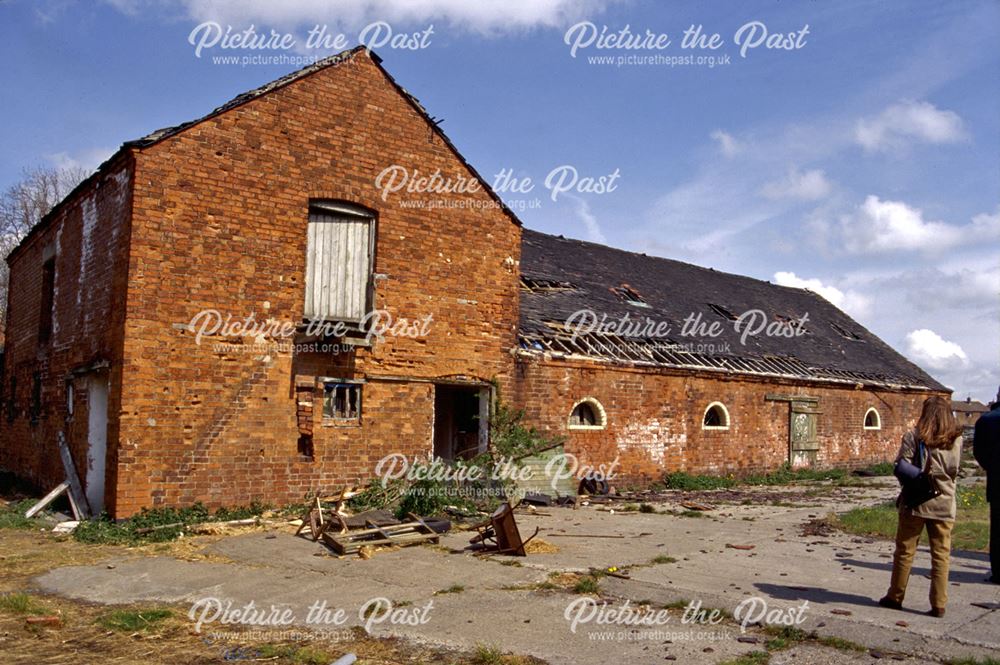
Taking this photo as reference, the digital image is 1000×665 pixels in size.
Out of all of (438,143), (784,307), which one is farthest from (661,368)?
(784,307)

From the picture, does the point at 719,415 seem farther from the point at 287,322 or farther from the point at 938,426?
the point at 938,426

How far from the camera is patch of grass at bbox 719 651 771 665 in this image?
5609 mm

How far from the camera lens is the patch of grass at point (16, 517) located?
12.0m

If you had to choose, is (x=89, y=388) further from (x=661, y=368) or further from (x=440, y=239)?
(x=661, y=368)

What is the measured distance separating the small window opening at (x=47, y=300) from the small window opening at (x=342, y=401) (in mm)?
7096

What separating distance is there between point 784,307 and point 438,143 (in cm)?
2004

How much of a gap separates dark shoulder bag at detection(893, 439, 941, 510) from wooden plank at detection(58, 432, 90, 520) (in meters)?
11.1

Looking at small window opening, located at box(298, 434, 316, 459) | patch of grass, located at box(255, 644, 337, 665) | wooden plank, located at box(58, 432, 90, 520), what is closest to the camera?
patch of grass, located at box(255, 644, 337, 665)

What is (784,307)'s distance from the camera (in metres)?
30.5


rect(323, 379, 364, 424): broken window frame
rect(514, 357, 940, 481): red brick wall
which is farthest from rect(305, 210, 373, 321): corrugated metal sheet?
rect(514, 357, 940, 481): red brick wall

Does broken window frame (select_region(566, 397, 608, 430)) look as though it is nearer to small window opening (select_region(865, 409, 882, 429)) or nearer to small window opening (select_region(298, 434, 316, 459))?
small window opening (select_region(298, 434, 316, 459))

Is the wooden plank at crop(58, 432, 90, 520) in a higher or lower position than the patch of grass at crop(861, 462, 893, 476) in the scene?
higher

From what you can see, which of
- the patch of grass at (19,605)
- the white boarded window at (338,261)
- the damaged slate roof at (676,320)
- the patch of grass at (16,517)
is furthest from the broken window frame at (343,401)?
the patch of grass at (19,605)

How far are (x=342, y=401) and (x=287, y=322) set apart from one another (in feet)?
5.43
